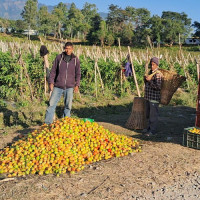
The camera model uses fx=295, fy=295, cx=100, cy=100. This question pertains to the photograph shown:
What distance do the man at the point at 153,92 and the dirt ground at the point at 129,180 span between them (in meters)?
0.87

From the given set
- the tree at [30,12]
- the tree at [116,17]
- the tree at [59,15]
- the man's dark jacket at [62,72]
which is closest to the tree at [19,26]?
the tree at [30,12]

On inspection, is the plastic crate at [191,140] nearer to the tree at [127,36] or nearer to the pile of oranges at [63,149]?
the pile of oranges at [63,149]

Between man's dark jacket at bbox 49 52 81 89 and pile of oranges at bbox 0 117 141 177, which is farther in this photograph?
man's dark jacket at bbox 49 52 81 89

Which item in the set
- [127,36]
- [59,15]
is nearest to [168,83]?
[127,36]

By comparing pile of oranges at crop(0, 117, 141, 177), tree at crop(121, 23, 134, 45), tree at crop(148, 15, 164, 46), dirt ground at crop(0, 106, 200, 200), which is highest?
tree at crop(148, 15, 164, 46)

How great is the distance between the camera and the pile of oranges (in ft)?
13.8

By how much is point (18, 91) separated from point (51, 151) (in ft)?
18.5

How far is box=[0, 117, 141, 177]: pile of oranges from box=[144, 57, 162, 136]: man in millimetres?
975

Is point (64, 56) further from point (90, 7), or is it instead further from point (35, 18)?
point (90, 7)

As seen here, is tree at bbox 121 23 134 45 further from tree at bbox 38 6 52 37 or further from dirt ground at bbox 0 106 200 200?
dirt ground at bbox 0 106 200 200

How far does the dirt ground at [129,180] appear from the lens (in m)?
3.49

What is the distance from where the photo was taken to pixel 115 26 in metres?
67.3

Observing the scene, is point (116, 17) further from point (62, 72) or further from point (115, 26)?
point (62, 72)

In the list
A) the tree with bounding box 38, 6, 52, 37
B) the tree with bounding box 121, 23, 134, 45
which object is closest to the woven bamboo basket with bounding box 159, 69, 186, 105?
the tree with bounding box 121, 23, 134, 45
